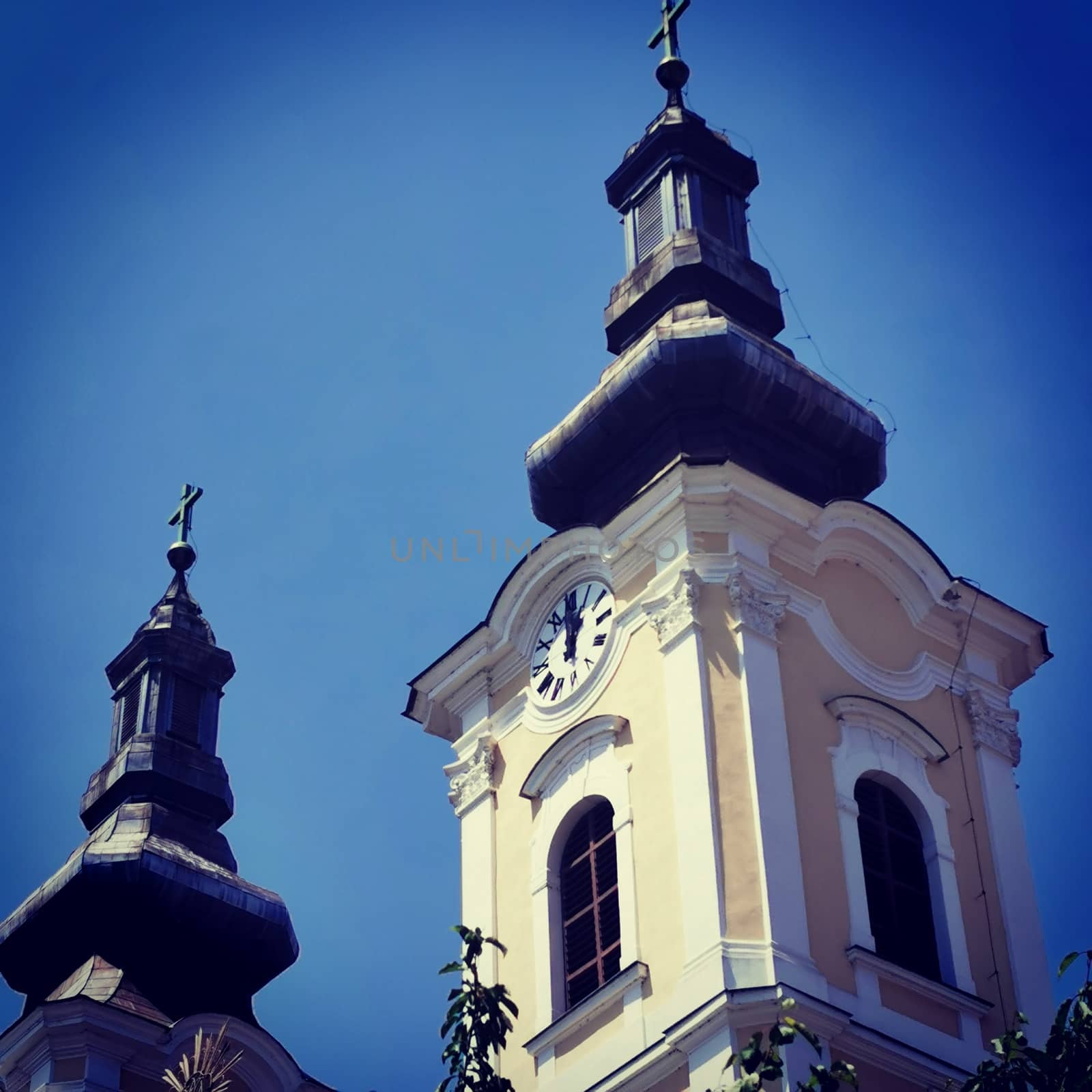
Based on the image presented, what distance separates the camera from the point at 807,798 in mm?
21469

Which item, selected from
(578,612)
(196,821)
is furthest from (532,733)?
(196,821)

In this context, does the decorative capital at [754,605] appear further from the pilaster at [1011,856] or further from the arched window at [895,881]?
A: the pilaster at [1011,856]

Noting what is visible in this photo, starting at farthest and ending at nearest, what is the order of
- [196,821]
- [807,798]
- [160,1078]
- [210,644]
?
[210,644] < [196,821] < [160,1078] < [807,798]

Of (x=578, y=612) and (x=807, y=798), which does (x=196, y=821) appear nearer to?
(x=578, y=612)

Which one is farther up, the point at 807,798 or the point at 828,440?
the point at 828,440

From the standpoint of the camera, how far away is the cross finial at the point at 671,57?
27.9m

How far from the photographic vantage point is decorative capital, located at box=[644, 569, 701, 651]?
22219 millimetres

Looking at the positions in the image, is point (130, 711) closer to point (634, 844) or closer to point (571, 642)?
point (571, 642)

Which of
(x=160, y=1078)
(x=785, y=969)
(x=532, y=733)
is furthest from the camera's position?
(x=160, y=1078)

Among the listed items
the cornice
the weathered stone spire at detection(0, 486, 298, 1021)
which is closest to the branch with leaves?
the weathered stone spire at detection(0, 486, 298, 1021)

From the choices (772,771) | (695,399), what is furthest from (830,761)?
(695,399)

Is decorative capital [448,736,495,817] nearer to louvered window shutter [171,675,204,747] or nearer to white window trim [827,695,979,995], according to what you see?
white window trim [827,695,979,995]

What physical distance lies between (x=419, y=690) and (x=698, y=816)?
4.14 meters

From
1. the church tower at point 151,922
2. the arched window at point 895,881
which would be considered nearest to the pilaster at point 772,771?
the arched window at point 895,881
